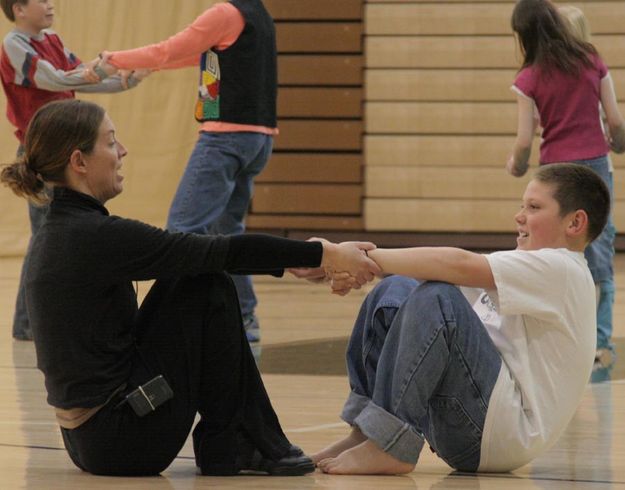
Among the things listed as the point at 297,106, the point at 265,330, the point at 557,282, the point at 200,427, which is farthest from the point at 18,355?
the point at 297,106

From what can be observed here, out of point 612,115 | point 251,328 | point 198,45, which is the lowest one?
point 251,328

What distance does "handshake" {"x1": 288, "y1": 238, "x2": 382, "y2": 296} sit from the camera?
8.79ft

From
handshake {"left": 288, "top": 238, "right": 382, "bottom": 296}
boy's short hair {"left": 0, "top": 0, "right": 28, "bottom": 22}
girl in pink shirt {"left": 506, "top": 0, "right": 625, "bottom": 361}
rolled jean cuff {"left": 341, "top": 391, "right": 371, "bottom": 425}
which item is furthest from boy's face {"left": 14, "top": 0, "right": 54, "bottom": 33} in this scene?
rolled jean cuff {"left": 341, "top": 391, "right": 371, "bottom": 425}

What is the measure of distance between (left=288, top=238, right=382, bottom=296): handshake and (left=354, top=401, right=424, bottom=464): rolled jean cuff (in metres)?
0.30

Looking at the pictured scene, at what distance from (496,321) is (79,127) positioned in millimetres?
953

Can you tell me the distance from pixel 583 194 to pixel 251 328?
2.53 m

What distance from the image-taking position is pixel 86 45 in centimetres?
890

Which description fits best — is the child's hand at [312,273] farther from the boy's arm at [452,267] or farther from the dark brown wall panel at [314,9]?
the dark brown wall panel at [314,9]

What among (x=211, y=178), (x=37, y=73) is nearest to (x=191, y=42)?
(x=211, y=178)

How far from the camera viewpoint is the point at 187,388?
2.57 meters

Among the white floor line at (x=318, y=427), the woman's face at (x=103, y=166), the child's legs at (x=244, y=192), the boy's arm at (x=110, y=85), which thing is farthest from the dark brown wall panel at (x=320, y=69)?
the woman's face at (x=103, y=166)

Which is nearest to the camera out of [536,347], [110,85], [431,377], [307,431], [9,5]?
[431,377]

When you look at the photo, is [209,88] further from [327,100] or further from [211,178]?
[327,100]

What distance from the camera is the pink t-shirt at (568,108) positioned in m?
4.38
